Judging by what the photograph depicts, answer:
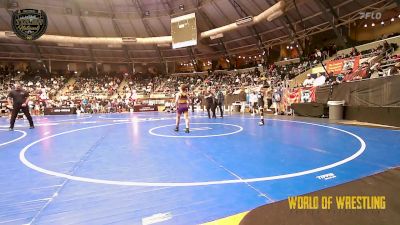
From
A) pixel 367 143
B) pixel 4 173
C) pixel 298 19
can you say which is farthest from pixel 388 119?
pixel 298 19

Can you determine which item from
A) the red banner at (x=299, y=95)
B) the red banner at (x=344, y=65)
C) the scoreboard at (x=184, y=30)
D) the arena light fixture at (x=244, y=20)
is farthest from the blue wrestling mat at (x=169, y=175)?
the scoreboard at (x=184, y=30)

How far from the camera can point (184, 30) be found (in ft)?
105

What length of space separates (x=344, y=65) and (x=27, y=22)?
23787mm

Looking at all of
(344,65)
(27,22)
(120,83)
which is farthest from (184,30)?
(344,65)

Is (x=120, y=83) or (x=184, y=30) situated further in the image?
(x=120, y=83)

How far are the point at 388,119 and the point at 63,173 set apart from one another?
11.1 metres

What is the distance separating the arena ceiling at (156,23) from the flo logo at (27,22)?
14.1 metres

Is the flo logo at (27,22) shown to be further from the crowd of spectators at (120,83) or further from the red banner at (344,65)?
the red banner at (344,65)

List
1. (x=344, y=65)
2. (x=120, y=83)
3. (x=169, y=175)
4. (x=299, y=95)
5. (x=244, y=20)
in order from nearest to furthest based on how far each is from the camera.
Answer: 1. (x=169, y=175)
2. (x=299, y=95)
3. (x=344, y=65)
4. (x=244, y=20)
5. (x=120, y=83)

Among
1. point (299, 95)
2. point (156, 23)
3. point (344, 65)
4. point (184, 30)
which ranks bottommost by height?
point (299, 95)

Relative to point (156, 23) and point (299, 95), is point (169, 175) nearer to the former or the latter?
point (299, 95)

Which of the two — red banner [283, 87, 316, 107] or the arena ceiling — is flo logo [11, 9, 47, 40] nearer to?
the arena ceiling

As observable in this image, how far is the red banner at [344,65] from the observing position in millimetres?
18031

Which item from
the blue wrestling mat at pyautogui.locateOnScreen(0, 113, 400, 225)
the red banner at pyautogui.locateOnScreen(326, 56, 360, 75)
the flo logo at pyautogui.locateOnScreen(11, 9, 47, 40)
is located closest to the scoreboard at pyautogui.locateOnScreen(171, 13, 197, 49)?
the flo logo at pyautogui.locateOnScreen(11, 9, 47, 40)
